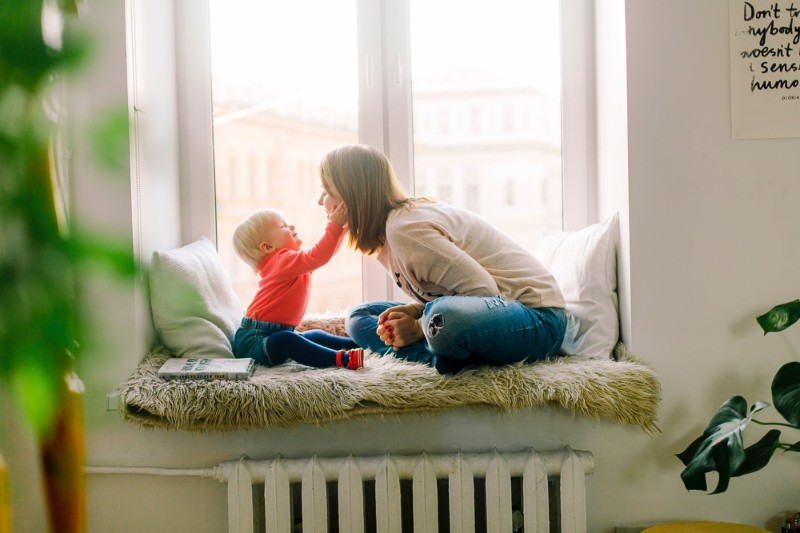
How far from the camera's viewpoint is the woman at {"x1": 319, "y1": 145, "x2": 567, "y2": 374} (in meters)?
1.61

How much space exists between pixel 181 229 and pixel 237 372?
71 centimetres

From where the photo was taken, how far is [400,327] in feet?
5.74

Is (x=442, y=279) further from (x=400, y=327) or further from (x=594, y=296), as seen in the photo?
(x=594, y=296)

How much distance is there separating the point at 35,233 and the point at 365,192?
141cm

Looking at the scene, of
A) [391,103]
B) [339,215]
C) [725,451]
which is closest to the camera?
[725,451]

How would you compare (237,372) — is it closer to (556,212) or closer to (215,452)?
(215,452)

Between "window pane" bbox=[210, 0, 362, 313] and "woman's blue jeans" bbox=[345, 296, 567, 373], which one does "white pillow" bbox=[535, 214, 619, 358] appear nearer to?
"woman's blue jeans" bbox=[345, 296, 567, 373]

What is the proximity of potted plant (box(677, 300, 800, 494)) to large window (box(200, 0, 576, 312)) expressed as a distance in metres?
0.80

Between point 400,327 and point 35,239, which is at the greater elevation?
point 35,239

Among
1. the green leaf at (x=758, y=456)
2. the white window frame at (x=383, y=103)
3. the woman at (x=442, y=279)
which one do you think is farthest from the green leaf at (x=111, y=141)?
the white window frame at (x=383, y=103)

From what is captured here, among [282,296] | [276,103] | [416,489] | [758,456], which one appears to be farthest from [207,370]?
[758,456]

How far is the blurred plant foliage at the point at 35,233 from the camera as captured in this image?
42 centimetres

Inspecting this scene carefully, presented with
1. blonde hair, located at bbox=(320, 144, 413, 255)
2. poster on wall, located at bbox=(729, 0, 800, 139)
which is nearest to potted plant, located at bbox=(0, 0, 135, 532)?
blonde hair, located at bbox=(320, 144, 413, 255)

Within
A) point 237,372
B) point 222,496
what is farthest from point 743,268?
point 222,496
